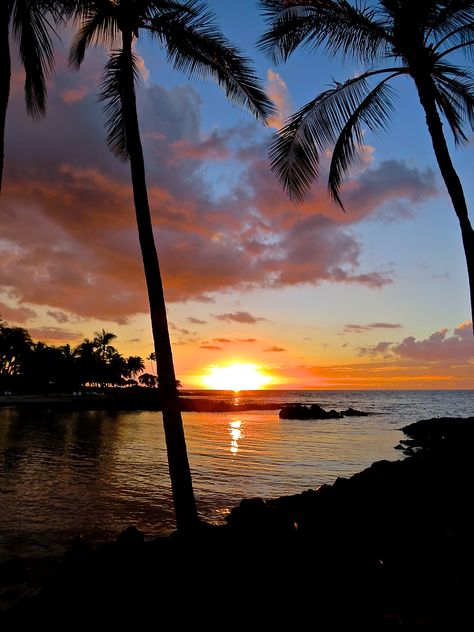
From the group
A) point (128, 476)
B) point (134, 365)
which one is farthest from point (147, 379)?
point (128, 476)

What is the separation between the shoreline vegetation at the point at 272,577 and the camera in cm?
454

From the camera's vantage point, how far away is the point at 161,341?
7.02 m

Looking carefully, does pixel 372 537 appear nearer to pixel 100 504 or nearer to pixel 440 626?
pixel 440 626

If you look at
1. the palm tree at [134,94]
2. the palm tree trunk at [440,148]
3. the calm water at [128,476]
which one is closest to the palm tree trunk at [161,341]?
the palm tree at [134,94]

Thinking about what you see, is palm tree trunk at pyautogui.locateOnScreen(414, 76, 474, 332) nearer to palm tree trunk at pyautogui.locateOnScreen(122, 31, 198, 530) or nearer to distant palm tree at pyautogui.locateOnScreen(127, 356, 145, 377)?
palm tree trunk at pyautogui.locateOnScreen(122, 31, 198, 530)

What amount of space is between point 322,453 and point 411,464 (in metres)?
9.48

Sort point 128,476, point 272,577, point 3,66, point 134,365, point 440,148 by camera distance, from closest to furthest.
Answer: point 272,577 → point 3,66 → point 440,148 → point 128,476 → point 134,365

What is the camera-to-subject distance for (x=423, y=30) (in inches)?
346

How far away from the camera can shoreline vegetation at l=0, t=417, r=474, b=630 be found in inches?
179

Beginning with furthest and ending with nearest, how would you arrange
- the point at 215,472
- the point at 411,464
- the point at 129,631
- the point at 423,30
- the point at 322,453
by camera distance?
the point at 322,453 → the point at 215,472 → the point at 411,464 → the point at 423,30 → the point at 129,631

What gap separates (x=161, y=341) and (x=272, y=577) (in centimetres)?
376

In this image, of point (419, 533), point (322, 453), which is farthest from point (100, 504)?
point (322, 453)

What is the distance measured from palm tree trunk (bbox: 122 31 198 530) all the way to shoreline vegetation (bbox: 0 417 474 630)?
56 centimetres

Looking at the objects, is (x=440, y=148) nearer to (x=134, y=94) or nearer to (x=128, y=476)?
(x=134, y=94)
